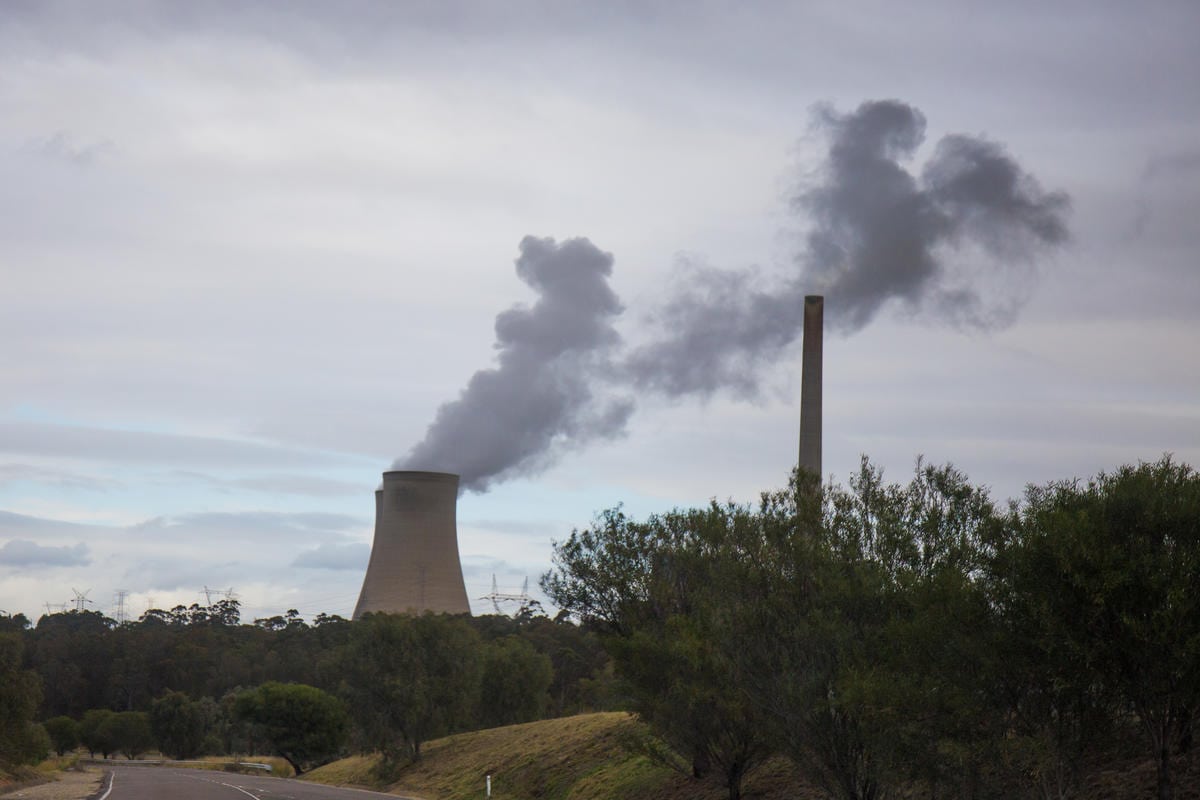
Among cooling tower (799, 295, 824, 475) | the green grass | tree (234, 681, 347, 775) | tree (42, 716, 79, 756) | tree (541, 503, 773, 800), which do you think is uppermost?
cooling tower (799, 295, 824, 475)

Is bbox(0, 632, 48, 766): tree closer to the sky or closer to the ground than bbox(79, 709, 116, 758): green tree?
closer to the sky

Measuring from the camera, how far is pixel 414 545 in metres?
45.4

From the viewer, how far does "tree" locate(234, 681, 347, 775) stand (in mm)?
61969

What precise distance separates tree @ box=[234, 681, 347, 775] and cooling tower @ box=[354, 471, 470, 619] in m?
17.8

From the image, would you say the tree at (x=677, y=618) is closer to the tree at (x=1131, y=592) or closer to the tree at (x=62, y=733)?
the tree at (x=1131, y=592)

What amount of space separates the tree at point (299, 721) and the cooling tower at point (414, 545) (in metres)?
17.8

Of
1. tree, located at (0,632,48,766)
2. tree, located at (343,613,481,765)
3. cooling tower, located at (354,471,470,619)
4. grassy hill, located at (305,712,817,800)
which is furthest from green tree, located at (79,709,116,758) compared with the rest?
cooling tower, located at (354,471,470,619)

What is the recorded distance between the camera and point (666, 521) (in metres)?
24.8

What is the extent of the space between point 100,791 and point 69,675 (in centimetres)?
6337

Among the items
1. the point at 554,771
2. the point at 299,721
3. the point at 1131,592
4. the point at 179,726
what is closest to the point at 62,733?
the point at 179,726

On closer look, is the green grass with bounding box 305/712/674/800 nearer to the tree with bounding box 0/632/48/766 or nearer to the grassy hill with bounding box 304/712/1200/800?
the grassy hill with bounding box 304/712/1200/800

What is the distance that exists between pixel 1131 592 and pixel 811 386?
66.4 feet

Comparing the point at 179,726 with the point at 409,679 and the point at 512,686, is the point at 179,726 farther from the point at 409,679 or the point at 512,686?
the point at 409,679

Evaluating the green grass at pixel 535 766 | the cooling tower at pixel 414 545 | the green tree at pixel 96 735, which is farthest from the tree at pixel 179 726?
the cooling tower at pixel 414 545
